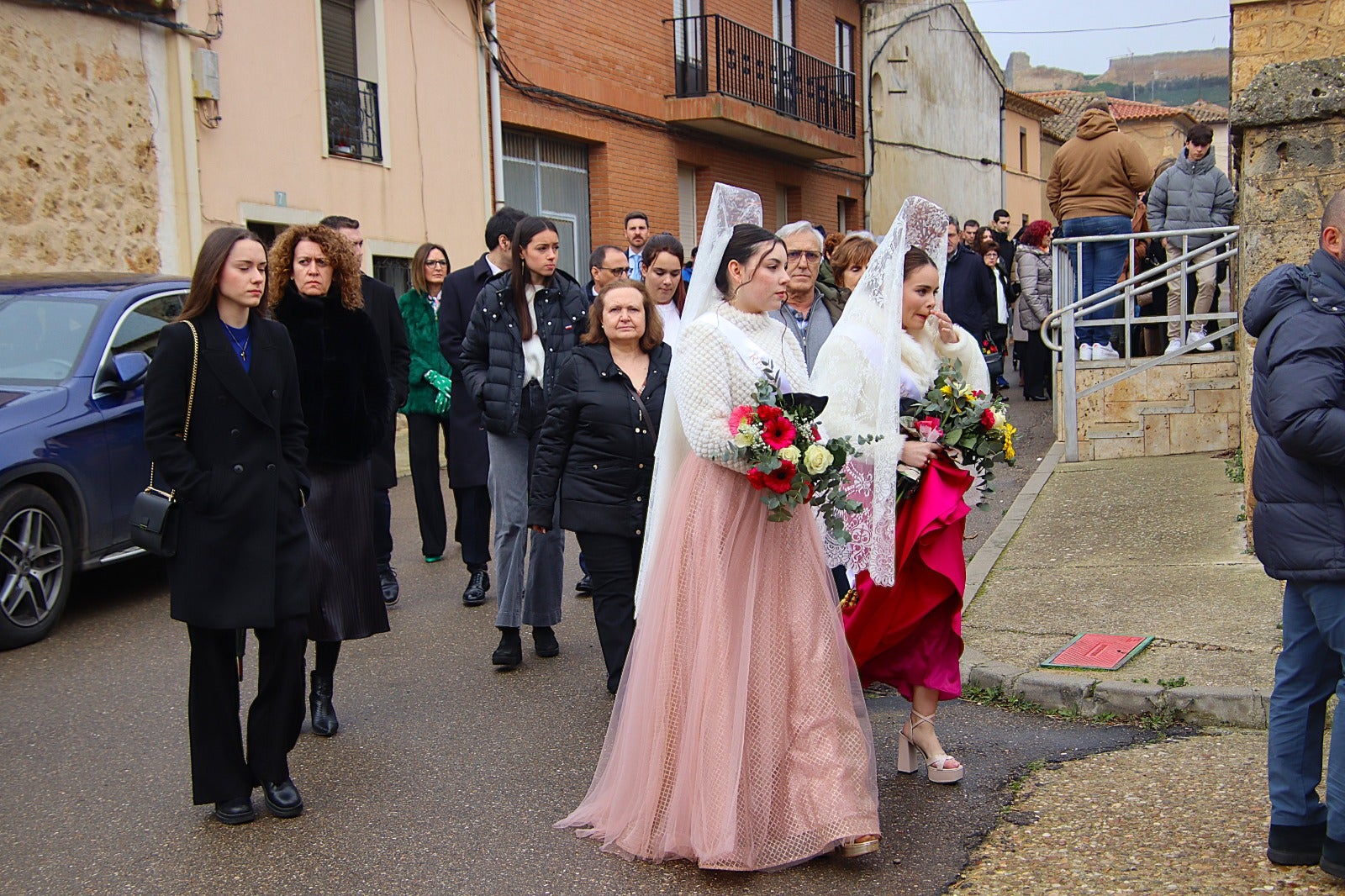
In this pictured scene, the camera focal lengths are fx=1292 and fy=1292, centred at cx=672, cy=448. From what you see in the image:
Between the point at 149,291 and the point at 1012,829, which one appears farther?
the point at 149,291

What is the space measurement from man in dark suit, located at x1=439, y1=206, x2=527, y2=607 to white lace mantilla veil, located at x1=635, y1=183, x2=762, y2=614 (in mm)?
2727

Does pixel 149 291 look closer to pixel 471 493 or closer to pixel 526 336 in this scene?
pixel 471 493

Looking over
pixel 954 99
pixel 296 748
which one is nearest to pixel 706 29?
pixel 954 99

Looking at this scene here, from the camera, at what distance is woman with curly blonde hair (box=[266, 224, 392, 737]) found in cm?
546

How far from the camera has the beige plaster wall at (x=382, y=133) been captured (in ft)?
41.9

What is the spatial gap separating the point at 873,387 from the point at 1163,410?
719cm

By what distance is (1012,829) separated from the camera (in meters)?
4.24

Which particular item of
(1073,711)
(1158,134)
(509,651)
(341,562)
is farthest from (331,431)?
(1158,134)

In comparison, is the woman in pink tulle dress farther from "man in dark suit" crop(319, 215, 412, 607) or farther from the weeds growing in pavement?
"man in dark suit" crop(319, 215, 412, 607)

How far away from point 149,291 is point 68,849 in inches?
186

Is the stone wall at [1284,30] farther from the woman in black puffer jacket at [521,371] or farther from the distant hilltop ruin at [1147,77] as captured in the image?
Answer: the distant hilltop ruin at [1147,77]

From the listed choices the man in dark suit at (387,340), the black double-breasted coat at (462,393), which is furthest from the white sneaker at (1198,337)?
the man in dark suit at (387,340)

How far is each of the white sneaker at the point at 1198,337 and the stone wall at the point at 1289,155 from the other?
4.41 meters

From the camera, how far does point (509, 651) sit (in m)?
6.30
